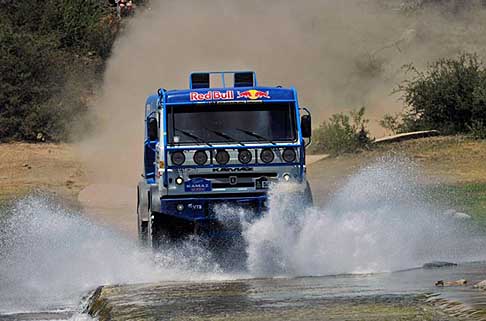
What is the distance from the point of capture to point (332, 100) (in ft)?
165

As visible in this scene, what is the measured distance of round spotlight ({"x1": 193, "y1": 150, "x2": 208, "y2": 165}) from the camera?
63.5ft

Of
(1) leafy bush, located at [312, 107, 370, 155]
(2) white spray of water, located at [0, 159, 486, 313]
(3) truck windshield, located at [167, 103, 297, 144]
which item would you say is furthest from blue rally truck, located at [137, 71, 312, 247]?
(1) leafy bush, located at [312, 107, 370, 155]

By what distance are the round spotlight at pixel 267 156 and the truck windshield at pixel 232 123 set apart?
24 cm

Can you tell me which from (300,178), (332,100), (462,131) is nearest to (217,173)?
(300,178)

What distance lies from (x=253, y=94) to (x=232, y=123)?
22.7 inches

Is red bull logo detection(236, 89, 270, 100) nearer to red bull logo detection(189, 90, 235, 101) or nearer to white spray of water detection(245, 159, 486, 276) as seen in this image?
red bull logo detection(189, 90, 235, 101)

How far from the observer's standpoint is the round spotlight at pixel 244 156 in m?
19.4

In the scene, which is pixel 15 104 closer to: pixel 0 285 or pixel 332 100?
pixel 332 100

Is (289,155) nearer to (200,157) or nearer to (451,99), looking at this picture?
(200,157)

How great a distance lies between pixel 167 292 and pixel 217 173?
3.30 metres

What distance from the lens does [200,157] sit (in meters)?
19.4

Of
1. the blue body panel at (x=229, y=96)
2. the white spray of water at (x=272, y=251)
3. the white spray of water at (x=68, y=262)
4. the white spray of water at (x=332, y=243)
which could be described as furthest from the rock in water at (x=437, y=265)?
the blue body panel at (x=229, y=96)

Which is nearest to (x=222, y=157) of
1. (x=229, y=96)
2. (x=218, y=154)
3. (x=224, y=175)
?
(x=218, y=154)

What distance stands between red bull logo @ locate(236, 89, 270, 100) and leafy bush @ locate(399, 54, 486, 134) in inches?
809
